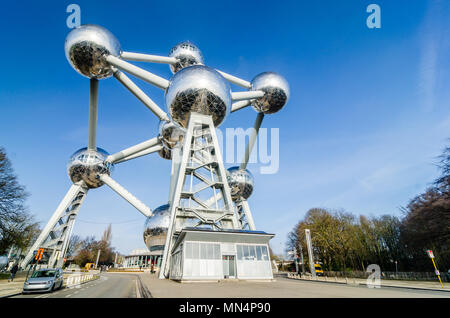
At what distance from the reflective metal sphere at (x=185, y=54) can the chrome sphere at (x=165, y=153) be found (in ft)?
24.9

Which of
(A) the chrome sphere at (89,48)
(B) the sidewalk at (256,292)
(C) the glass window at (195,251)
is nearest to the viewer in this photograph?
(B) the sidewalk at (256,292)

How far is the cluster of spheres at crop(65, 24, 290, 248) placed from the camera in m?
13.4

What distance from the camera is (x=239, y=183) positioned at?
2409 cm

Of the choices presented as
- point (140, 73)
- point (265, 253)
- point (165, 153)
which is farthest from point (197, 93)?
point (165, 153)

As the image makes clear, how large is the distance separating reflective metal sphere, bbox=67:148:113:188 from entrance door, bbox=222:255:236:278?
15.0 metres

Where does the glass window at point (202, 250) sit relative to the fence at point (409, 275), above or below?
above

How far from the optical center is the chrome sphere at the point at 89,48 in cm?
1560

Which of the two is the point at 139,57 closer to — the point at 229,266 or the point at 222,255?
the point at 222,255

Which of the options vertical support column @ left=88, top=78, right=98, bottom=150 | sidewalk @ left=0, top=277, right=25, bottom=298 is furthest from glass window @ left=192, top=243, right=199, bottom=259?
vertical support column @ left=88, top=78, right=98, bottom=150

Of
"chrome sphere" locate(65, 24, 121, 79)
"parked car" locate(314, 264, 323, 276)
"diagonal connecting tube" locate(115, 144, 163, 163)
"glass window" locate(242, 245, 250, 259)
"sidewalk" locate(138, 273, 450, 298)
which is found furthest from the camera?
"parked car" locate(314, 264, 323, 276)

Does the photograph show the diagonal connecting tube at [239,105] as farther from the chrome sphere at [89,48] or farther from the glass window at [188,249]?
the glass window at [188,249]

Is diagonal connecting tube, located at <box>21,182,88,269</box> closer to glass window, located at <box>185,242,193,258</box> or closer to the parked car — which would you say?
glass window, located at <box>185,242,193,258</box>

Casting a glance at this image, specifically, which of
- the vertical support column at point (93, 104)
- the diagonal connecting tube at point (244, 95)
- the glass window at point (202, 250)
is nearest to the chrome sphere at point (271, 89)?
the diagonal connecting tube at point (244, 95)
